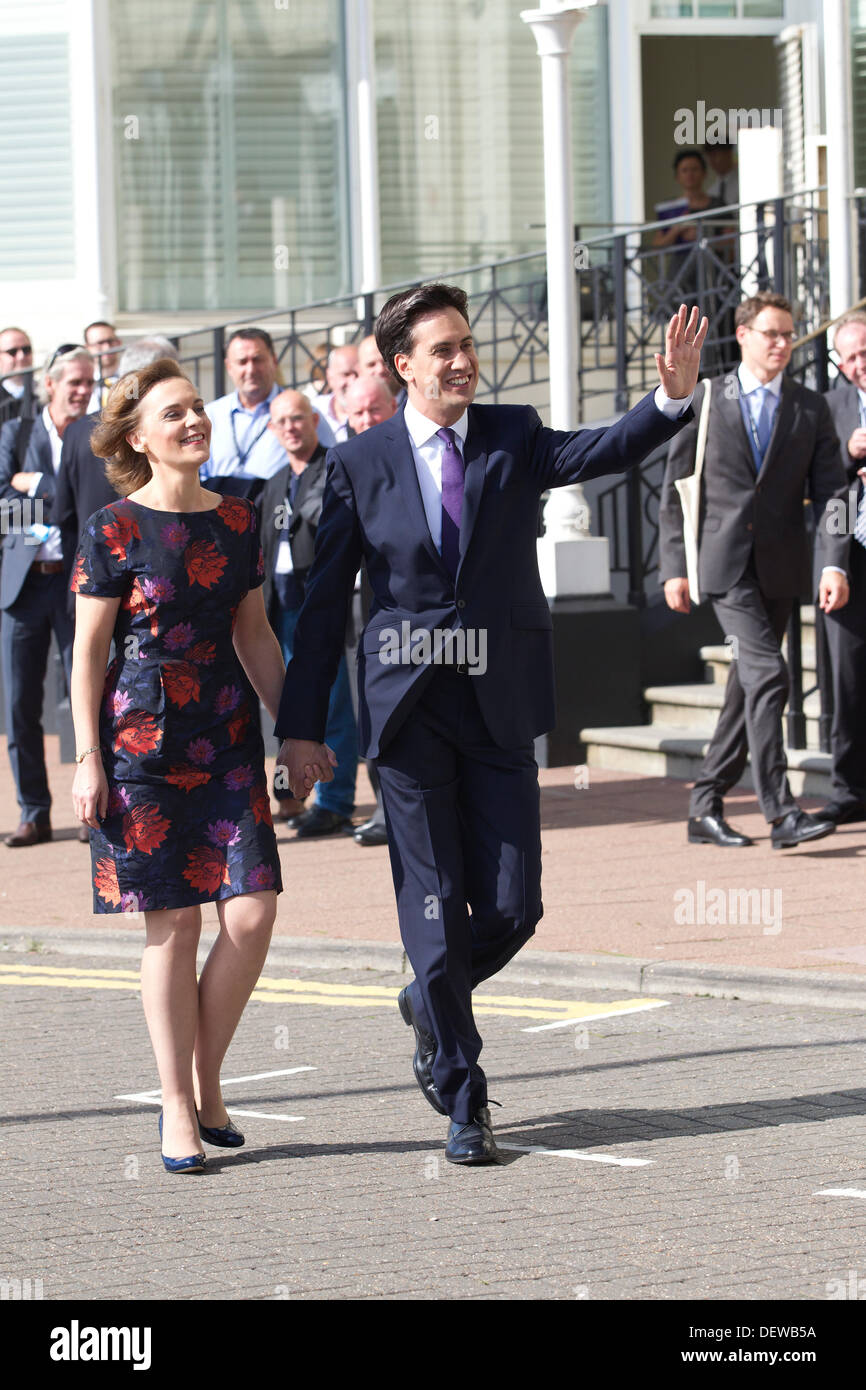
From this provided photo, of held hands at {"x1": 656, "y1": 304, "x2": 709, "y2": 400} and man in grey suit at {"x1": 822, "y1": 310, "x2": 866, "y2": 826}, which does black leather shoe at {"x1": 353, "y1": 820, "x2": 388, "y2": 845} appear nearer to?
man in grey suit at {"x1": 822, "y1": 310, "x2": 866, "y2": 826}

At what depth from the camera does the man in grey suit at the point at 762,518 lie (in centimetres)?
918

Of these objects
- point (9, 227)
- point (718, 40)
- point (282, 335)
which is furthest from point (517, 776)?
point (718, 40)

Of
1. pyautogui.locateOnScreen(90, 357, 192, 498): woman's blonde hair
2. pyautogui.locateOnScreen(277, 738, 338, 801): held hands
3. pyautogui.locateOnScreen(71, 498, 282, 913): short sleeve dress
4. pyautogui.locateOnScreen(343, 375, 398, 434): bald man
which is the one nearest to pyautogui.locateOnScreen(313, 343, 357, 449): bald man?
pyautogui.locateOnScreen(343, 375, 398, 434): bald man

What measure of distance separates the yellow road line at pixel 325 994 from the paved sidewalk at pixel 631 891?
400mm

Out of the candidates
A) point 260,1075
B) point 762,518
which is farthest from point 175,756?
point 762,518

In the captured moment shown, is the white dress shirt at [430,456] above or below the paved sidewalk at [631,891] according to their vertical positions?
above

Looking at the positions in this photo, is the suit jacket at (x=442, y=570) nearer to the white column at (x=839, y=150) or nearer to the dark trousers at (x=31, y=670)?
the dark trousers at (x=31, y=670)

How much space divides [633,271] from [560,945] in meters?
7.83

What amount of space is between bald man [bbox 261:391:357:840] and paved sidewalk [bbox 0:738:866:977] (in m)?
0.27

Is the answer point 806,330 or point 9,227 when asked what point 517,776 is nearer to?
point 806,330

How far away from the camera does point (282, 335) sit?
16.9 meters

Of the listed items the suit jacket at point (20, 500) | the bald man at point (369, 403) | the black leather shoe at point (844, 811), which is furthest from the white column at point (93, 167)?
the black leather shoe at point (844, 811)

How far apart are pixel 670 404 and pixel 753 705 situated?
4109 millimetres

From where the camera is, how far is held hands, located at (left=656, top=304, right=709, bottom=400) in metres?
5.15
